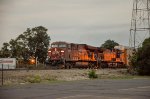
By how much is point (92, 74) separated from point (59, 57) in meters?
16.8

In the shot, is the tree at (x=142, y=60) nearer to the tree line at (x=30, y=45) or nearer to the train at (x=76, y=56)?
the train at (x=76, y=56)

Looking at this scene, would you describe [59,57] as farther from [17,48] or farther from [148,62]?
[17,48]

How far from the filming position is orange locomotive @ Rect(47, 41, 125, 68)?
5497cm

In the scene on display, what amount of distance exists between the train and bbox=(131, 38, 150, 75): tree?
866cm

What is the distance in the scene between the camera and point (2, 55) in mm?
80438

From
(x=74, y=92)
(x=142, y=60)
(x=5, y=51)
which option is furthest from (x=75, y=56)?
(x=74, y=92)

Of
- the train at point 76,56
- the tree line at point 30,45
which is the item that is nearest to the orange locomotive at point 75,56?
the train at point 76,56

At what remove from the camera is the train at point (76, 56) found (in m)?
55.1

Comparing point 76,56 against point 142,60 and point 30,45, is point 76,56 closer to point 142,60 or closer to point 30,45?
point 142,60

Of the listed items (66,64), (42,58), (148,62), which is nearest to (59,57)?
(66,64)

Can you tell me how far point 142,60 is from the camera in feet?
168

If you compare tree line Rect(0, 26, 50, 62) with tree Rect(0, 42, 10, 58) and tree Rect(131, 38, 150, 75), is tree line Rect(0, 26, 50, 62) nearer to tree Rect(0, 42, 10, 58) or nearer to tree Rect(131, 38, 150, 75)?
tree Rect(0, 42, 10, 58)

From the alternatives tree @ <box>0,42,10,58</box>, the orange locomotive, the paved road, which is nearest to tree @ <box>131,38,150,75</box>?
the orange locomotive

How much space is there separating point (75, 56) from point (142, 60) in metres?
11.0
